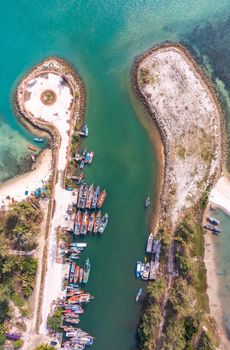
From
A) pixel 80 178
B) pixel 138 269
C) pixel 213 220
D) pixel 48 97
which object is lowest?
pixel 138 269

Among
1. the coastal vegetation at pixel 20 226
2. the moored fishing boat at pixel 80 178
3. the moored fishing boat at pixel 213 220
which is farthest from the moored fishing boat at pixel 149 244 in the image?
the coastal vegetation at pixel 20 226

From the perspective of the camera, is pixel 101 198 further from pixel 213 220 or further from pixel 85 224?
pixel 213 220

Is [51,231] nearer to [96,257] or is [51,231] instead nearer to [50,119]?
[96,257]

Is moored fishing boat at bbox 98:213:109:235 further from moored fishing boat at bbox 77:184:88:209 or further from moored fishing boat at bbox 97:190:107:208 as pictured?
moored fishing boat at bbox 77:184:88:209

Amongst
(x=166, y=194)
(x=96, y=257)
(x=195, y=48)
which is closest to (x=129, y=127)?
(x=166, y=194)

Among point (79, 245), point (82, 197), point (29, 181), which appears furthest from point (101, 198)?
point (29, 181)

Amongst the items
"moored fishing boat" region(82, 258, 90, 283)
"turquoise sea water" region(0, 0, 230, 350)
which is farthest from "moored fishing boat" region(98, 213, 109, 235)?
"moored fishing boat" region(82, 258, 90, 283)
